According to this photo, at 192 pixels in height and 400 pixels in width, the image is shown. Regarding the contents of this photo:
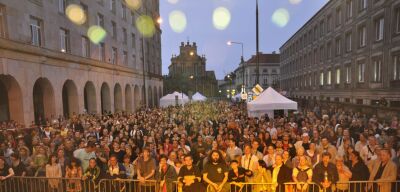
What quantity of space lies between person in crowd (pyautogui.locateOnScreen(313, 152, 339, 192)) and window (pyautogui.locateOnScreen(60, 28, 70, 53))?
66.5 feet

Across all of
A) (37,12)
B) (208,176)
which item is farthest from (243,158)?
(37,12)

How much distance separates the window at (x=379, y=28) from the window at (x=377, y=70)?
179 cm

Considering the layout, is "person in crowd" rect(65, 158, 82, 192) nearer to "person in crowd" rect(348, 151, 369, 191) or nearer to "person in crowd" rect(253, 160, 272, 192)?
"person in crowd" rect(253, 160, 272, 192)

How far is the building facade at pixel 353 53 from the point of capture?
2041 centimetres

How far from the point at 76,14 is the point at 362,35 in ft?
83.4

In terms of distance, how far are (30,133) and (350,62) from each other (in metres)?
28.0

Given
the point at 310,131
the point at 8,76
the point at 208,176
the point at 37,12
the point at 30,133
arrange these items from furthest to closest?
the point at 37,12, the point at 8,76, the point at 30,133, the point at 310,131, the point at 208,176

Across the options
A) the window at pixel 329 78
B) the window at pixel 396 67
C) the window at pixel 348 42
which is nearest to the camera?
the window at pixel 396 67

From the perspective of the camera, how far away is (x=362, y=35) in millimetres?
25469

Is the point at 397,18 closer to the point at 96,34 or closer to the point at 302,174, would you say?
the point at 302,174

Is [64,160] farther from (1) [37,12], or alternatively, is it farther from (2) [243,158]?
(1) [37,12]

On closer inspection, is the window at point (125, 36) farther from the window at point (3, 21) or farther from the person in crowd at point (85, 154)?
the person in crowd at point (85, 154)

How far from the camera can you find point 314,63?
40.1 metres

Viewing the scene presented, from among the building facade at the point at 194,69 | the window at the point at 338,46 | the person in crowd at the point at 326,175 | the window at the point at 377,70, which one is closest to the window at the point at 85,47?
the person in crowd at the point at 326,175
